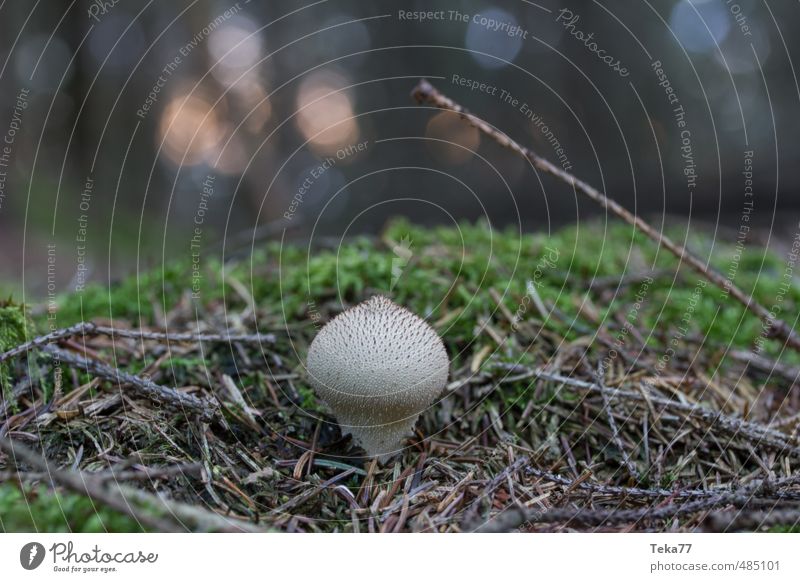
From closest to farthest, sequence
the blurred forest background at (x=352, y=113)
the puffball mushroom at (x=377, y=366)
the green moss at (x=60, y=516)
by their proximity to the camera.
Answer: the green moss at (x=60, y=516)
the puffball mushroom at (x=377, y=366)
the blurred forest background at (x=352, y=113)

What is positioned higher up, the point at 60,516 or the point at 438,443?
the point at 60,516

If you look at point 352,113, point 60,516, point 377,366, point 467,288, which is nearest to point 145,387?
point 60,516

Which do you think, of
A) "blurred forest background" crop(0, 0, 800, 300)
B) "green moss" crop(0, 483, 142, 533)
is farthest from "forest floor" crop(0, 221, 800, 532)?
"blurred forest background" crop(0, 0, 800, 300)

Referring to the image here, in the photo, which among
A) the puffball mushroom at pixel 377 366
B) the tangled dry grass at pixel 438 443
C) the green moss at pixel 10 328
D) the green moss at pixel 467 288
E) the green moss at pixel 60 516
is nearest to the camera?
the green moss at pixel 60 516

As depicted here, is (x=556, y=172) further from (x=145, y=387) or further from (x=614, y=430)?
(x=145, y=387)

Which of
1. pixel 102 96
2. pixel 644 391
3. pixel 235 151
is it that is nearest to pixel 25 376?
pixel 644 391

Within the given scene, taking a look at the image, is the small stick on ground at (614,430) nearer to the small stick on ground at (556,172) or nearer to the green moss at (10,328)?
the small stick on ground at (556,172)
